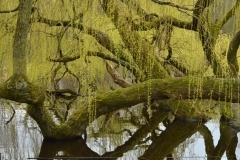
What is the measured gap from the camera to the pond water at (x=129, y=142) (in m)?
4.67

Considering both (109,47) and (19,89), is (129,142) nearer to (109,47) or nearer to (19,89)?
(109,47)

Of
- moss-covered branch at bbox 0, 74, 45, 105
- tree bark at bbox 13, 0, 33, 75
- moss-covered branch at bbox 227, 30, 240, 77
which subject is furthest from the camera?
moss-covered branch at bbox 227, 30, 240, 77

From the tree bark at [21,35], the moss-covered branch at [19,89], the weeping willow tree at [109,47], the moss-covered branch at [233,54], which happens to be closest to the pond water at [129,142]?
the weeping willow tree at [109,47]

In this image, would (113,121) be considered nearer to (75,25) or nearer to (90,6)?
(75,25)

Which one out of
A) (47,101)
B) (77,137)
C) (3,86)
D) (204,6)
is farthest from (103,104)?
(47,101)

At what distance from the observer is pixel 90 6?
13.8ft

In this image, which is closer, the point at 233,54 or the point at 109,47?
the point at 233,54

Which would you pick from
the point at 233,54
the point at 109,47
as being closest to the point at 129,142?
the point at 109,47

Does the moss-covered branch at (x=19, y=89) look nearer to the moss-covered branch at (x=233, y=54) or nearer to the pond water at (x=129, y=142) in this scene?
the pond water at (x=129, y=142)

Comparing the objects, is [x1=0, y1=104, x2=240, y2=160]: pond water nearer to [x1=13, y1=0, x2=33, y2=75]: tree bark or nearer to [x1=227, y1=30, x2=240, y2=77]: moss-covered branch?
[x1=227, y1=30, x2=240, y2=77]: moss-covered branch

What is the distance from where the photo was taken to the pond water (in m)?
4.67

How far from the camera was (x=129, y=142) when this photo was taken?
5.37 metres

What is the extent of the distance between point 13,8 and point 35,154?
1.83m

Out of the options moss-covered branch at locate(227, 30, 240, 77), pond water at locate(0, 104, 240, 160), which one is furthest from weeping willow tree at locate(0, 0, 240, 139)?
pond water at locate(0, 104, 240, 160)
